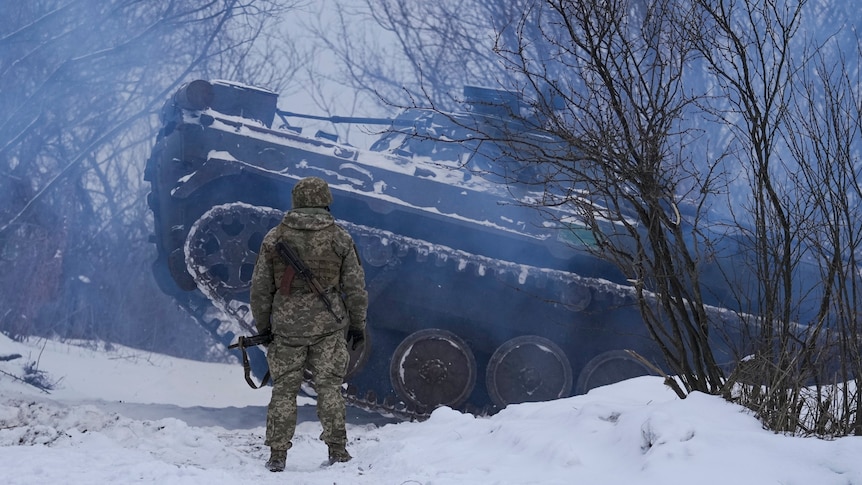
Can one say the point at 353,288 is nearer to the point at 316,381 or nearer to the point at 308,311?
the point at 308,311

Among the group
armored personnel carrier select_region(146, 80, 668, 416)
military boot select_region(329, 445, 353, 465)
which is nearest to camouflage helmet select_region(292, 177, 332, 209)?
military boot select_region(329, 445, 353, 465)

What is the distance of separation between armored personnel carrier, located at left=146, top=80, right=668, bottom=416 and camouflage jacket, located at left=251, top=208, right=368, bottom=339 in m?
4.29

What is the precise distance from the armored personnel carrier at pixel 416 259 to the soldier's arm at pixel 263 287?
14.3ft

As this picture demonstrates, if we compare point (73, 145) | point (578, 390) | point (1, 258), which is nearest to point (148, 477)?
point (578, 390)

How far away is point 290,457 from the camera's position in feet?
19.4

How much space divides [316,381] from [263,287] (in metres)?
0.61

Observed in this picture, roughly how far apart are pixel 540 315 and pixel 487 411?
3.89ft

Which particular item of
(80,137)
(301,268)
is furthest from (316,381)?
(80,137)

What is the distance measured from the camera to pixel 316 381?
539 cm

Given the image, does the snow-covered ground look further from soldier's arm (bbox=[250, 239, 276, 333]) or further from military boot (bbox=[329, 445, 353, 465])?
soldier's arm (bbox=[250, 239, 276, 333])

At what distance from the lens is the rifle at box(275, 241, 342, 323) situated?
5.30 meters

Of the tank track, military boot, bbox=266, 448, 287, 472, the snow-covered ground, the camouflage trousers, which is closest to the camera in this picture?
the snow-covered ground

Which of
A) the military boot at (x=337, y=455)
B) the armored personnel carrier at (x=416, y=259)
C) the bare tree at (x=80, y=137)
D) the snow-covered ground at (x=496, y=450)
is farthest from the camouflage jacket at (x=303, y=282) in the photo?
the bare tree at (x=80, y=137)

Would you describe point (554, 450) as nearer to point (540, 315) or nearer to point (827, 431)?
point (827, 431)
